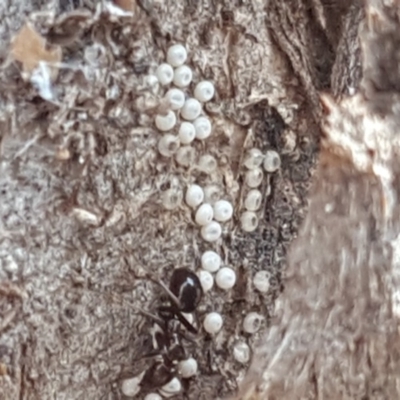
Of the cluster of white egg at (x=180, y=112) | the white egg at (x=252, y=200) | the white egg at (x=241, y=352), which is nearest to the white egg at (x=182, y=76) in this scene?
the cluster of white egg at (x=180, y=112)

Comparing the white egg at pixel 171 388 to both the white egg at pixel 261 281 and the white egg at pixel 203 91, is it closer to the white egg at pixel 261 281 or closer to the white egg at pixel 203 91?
the white egg at pixel 261 281

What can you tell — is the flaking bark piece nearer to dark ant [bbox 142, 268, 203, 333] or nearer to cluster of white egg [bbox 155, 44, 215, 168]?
cluster of white egg [bbox 155, 44, 215, 168]

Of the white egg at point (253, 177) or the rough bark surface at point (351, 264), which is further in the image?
the white egg at point (253, 177)

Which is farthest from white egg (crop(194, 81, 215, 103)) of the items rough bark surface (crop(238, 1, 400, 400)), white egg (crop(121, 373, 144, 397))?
white egg (crop(121, 373, 144, 397))

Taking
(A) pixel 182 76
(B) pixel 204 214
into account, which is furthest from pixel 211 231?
(A) pixel 182 76

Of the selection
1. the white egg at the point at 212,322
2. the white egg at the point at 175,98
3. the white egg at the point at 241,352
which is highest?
the white egg at the point at 175,98

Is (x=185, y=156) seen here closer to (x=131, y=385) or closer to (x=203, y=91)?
(x=203, y=91)

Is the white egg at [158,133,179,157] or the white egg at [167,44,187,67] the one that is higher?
the white egg at [167,44,187,67]
